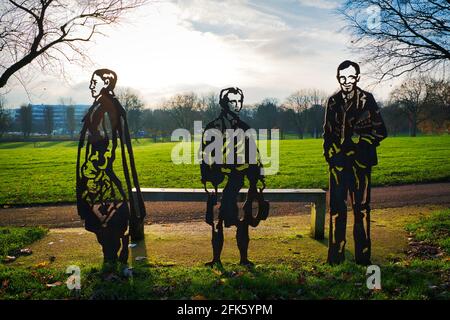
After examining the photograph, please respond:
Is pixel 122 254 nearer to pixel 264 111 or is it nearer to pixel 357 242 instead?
pixel 357 242

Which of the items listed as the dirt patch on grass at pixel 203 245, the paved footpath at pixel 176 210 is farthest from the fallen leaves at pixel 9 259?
the paved footpath at pixel 176 210

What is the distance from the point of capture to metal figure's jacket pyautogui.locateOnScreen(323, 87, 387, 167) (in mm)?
5398

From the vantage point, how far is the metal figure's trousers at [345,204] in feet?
18.0

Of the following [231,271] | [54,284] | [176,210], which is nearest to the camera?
[54,284]

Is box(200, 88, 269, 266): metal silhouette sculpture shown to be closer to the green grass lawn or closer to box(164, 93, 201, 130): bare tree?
the green grass lawn

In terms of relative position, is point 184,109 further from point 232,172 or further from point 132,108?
point 232,172

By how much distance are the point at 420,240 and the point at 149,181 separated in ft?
32.8

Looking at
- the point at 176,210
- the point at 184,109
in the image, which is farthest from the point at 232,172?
the point at 184,109

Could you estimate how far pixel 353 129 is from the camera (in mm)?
5453

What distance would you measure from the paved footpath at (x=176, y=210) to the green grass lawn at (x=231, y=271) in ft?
4.27

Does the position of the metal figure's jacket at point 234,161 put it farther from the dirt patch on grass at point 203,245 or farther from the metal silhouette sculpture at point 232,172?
the dirt patch on grass at point 203,245

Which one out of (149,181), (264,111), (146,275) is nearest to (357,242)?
(146,275)

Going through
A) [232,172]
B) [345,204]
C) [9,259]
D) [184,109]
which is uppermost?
[184,109]

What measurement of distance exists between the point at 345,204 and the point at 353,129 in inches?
44.1
